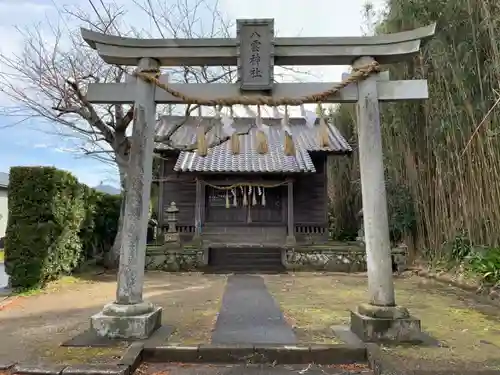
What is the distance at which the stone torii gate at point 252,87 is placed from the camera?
4055mm

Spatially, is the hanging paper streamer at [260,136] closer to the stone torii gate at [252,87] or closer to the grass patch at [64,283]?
the stone torii gate at [252,87]

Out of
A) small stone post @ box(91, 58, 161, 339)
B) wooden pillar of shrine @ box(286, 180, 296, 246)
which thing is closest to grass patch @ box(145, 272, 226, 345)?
small stone post @ box(91, 58, 161, 339)

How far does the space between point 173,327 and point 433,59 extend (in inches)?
255

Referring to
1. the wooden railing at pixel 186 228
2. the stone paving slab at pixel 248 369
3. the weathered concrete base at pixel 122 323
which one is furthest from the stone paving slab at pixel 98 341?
the wooden railing at pixel 186 228

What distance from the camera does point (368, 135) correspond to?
4.13m

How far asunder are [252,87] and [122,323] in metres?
2.76

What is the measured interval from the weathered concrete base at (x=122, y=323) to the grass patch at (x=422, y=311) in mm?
1648

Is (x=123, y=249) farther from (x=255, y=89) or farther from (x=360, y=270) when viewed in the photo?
(x=360, y=270)

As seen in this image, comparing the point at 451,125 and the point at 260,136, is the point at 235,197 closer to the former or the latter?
the point at 451,125

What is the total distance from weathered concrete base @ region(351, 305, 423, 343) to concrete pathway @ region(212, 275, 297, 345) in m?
0.72

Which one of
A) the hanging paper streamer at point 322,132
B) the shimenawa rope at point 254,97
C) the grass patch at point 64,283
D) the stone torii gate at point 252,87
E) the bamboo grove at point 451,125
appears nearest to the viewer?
the stone torii gate at point 252,87

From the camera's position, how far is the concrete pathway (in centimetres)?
388

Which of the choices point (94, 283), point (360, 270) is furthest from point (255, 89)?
point (360, 270)

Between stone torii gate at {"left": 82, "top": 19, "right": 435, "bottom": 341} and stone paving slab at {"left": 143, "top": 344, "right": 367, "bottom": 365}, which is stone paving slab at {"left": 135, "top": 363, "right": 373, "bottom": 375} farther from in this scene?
stone torii gate at {"left": 82, "top": 19, "right": 435, "bottom": 341}
